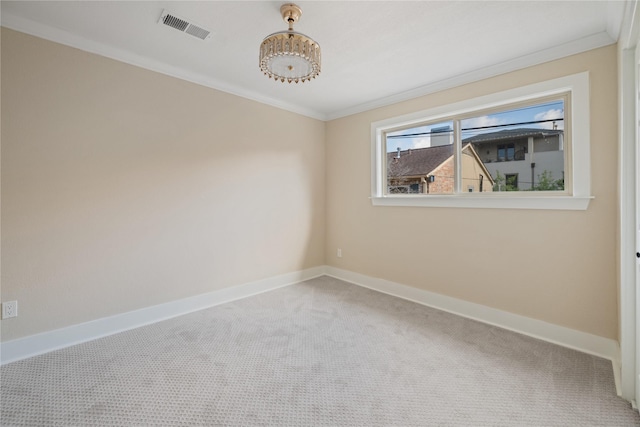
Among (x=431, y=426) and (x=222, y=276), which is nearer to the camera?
(x=431, y=426)

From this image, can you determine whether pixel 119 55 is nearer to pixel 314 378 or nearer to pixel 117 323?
pixel 117 323

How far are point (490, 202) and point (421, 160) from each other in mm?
983

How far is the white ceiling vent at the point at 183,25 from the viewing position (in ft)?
6.59

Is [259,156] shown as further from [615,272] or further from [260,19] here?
[615,272]

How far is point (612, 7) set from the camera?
181cm

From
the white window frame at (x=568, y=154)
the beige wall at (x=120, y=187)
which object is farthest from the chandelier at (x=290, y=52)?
the white window frame at (x=568, y=154)

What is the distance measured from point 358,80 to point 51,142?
2803mm

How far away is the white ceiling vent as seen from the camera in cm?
201

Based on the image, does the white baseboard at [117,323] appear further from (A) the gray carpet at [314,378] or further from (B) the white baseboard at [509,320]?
(B) the white baseboard at [509,320]

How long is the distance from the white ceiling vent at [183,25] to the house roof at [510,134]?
2687mm

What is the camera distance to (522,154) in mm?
2668

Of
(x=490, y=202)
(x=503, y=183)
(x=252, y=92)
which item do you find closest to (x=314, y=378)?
(x=490, y=202)

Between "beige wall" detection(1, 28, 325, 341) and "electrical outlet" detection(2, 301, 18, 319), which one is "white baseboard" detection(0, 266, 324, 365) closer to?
"beige wall" detection(1, 28, 325, 341)

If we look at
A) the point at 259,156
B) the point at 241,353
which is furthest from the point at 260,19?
the point at 241,353
